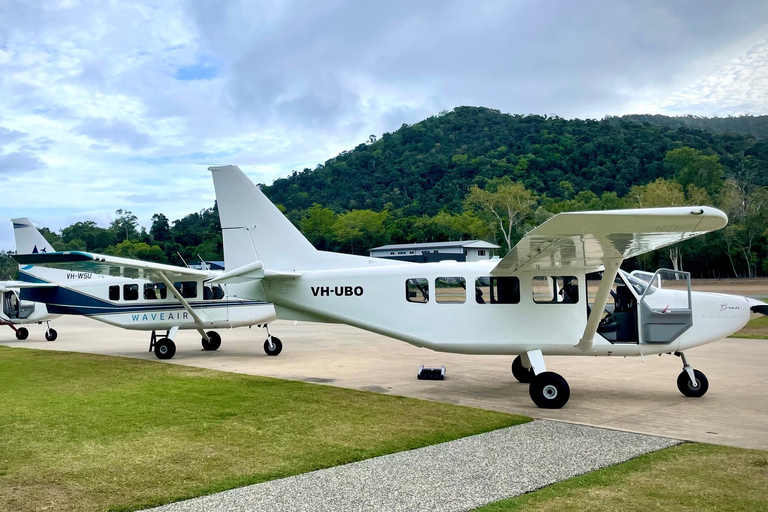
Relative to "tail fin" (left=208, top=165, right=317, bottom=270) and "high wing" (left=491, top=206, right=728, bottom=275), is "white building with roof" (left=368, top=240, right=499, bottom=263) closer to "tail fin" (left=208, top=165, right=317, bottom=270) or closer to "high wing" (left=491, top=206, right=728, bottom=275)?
"tail fin" (left=208, top=165, right=317, bottom=270)

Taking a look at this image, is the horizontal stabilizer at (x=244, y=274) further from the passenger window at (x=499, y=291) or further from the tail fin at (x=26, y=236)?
the tail fin at (x=26, y=236)

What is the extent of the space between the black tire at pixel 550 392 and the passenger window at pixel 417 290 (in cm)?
225

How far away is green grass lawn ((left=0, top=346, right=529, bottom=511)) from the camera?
5262mm

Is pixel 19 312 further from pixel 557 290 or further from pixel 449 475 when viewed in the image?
Result: pixel 449 475

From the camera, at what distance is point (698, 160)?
7325cm

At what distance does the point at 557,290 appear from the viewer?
962 centimetres

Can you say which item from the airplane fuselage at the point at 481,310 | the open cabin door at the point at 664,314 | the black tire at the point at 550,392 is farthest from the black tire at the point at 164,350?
the open cabin door at the point at 664,314

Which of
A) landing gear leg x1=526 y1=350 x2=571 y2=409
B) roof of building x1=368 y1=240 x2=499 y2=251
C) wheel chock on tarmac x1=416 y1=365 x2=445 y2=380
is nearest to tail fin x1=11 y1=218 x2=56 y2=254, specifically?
wheel chock on tarmac x1=416 y1=365 x2=445 y2=380

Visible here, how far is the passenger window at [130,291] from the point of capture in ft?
54.9

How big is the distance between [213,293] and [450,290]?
8.68m

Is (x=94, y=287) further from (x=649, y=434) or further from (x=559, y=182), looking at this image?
(x=559, y=182)

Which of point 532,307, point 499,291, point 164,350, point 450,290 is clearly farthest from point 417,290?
point 164,350

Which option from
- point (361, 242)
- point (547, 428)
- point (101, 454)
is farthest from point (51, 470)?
point (361, 242)

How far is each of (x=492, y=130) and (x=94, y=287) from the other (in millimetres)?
116560
